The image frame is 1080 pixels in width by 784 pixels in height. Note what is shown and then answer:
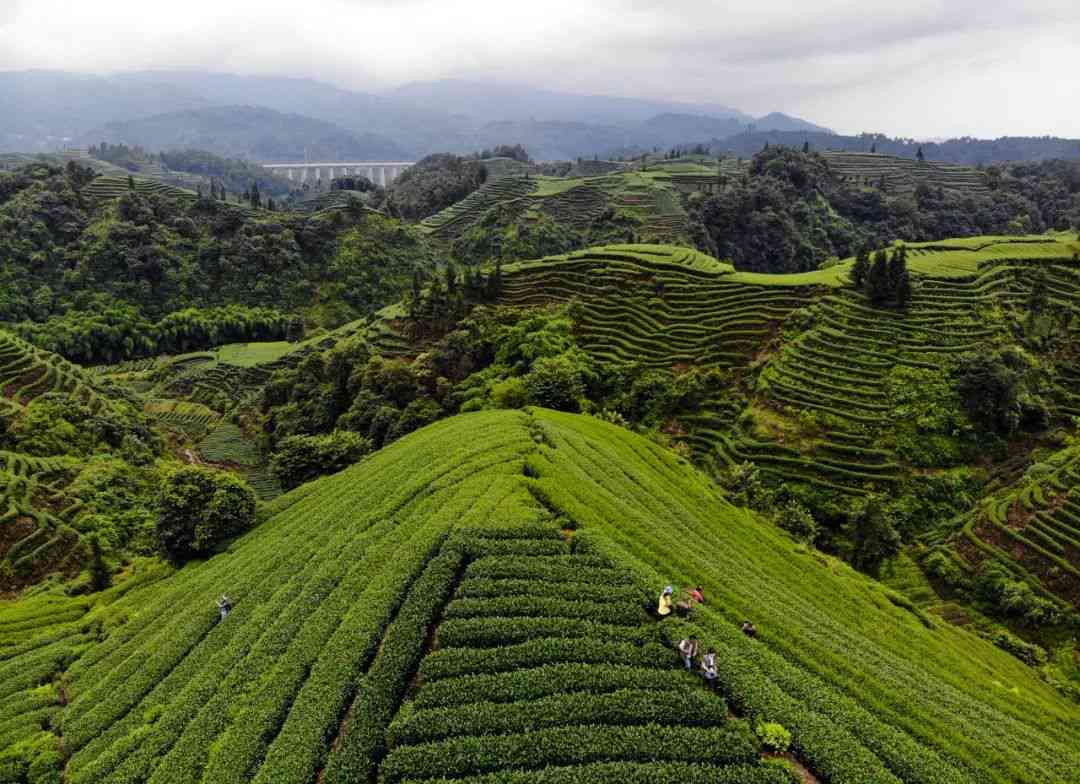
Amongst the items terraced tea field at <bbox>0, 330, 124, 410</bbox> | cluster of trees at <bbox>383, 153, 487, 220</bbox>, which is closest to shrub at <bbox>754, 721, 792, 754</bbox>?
terraced tea field at <bbox>0, 330, 124, 410</bbox>

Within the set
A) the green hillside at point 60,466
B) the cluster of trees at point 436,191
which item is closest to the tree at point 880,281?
the green hillside at point 60,466

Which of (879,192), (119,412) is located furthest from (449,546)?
(879,192)

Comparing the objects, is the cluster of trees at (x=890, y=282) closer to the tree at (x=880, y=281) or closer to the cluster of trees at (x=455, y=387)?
the tree at (x=880, y=281)

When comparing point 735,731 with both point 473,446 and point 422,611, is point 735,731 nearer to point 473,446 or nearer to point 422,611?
point 422,611

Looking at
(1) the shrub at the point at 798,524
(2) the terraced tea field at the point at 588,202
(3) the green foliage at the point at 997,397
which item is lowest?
(1) the shrub at the point at 798,524

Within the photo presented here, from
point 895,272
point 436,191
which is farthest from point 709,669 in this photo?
point 436,191

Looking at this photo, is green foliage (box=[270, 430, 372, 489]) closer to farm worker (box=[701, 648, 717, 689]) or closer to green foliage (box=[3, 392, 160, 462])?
green foliage (box=[3, 392, 160, 462])
